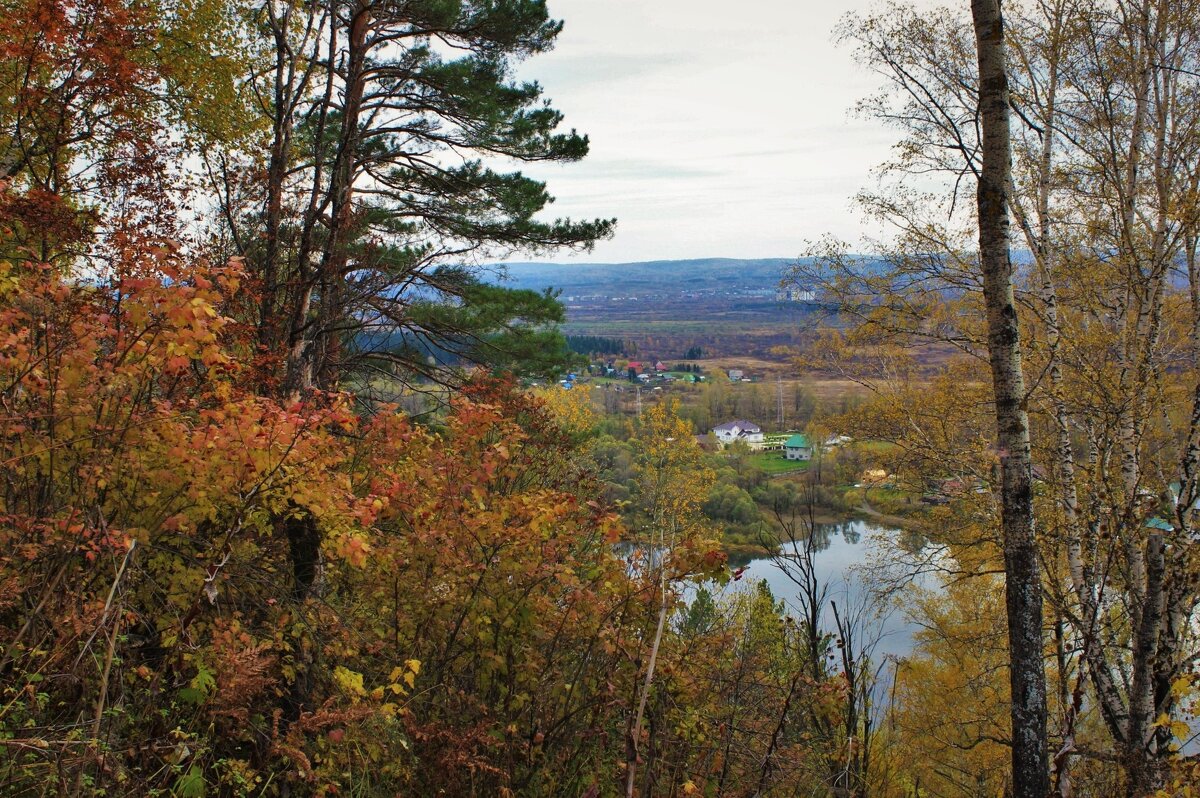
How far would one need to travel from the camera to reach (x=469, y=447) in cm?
514

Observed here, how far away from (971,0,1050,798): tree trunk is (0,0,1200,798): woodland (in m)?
0.02

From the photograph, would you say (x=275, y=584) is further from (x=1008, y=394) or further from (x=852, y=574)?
(x=852, y=574)

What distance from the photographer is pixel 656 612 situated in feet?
13.2

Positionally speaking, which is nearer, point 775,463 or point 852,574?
point 852,574

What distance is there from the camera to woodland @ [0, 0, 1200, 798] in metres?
3.13

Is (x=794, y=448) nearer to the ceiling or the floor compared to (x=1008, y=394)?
nearer to the floor

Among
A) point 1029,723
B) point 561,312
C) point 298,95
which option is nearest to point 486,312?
point 561,312

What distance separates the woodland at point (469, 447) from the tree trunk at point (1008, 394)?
0.02m

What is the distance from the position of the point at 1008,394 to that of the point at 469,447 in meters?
3.26

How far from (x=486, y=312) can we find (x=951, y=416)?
6.38 m

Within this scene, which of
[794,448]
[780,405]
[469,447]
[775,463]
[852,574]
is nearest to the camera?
[469,447]

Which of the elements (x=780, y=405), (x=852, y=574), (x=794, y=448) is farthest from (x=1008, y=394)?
(x=780, y=405)

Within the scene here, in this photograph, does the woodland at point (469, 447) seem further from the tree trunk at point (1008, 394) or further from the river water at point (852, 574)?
the river water at point (852, 574)

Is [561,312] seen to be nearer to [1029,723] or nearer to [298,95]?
[298,95]
